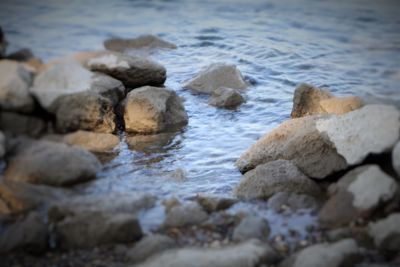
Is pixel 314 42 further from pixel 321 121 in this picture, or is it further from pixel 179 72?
pixel 321 121

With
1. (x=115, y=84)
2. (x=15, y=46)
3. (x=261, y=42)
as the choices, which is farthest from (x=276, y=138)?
(x=261, y=42)

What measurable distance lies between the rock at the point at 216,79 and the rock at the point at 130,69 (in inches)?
64.9

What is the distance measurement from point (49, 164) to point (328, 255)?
1.87 m

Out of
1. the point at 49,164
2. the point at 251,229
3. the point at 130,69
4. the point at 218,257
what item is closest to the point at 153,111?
the point at 130,69

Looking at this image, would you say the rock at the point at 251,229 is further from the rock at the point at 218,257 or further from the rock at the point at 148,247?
the rock at the point at 148,247

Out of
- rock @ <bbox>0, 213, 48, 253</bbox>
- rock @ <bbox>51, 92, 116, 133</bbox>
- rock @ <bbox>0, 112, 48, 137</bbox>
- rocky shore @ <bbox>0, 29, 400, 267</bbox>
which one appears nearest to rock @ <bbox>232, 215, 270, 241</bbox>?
rocky shore @ <bbox>0, 29, 400, 267</bbox>

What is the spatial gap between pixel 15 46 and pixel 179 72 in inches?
180

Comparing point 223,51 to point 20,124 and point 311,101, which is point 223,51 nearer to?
point 311,101

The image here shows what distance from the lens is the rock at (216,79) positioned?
8070 millimetres

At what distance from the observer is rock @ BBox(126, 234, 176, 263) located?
3803 mm

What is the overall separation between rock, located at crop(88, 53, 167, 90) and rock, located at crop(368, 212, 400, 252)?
7.12ft

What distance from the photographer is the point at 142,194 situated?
423cm

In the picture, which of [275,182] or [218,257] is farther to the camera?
[275,182]

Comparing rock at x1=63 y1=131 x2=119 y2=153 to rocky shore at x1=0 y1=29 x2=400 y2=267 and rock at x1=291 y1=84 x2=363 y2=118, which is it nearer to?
rocky shore at x1=0 y1=29 x2=400 y2=267
